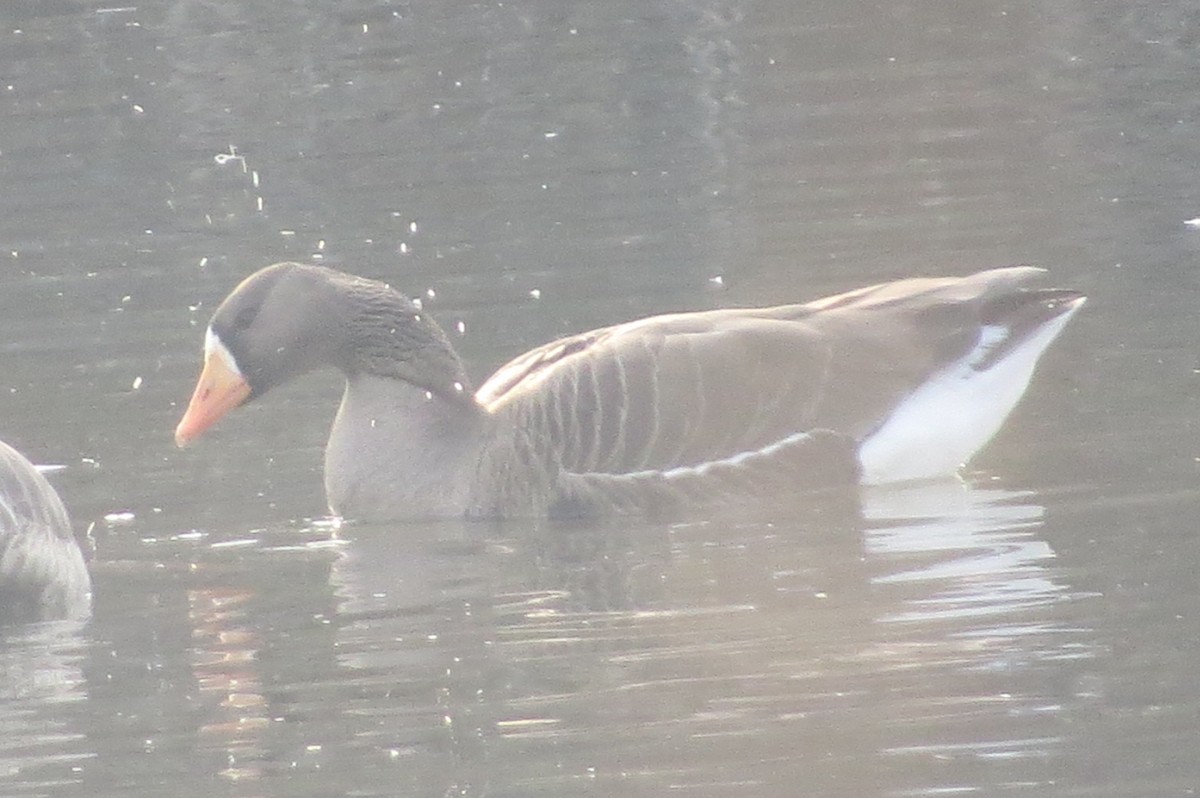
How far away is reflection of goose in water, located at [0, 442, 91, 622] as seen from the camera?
9.16 meters

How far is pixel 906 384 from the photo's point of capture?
10938 mm

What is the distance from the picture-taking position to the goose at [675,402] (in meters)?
10.7

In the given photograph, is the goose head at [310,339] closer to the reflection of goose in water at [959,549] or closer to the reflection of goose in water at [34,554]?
the reflection of goose in water at [34,554]

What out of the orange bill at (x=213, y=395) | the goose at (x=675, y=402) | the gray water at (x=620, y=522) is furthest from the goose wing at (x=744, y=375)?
the orange bill at (x=213, y=395)

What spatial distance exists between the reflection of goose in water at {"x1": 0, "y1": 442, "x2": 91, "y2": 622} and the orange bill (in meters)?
1.20

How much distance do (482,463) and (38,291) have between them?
505 centimetres

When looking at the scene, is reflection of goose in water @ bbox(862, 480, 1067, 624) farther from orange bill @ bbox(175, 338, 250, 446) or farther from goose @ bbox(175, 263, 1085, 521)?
orange bill @ bbox(175, 338, 250, 446)

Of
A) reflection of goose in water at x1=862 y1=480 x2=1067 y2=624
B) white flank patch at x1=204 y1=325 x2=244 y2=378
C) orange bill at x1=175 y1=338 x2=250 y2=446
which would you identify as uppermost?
white flank patch at x1=204 y1=325 x2=244 y2=378

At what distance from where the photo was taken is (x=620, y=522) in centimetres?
1048

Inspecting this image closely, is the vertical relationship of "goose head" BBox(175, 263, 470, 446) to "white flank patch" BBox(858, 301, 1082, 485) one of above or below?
above

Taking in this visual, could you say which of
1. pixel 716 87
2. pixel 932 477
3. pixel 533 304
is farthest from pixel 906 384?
pixel 716 87

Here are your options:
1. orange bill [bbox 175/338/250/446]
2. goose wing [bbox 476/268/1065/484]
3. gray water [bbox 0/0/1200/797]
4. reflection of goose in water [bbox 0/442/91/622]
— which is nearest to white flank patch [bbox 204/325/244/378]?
orange bill [bbox 175/338/250/446]

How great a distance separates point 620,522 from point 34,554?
2.36 m

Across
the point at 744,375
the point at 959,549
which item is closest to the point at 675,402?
the point at 744,375
